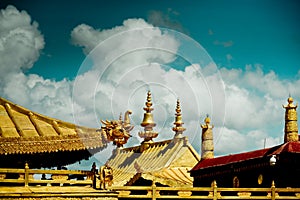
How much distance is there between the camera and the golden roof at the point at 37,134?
516 inches

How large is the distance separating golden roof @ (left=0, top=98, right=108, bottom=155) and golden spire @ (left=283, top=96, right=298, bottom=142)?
784cm

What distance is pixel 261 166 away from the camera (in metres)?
17.7

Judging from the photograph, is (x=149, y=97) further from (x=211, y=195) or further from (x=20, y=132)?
(x=20, y=132)

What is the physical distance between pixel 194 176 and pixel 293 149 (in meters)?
5.74

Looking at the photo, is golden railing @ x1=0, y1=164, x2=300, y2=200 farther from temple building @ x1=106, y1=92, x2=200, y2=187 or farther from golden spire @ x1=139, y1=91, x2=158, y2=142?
golden spire @ x1=139, y1=91, x2=158, y2=142

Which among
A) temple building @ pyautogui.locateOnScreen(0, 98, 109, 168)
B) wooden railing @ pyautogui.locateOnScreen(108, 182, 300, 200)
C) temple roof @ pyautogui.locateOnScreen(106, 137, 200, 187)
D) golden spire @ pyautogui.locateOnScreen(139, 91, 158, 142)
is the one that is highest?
golden spire @ pyautogui.locateOnScreen(139, 91, 158, 142)

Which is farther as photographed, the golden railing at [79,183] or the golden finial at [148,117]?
the golden finial at [148,117]

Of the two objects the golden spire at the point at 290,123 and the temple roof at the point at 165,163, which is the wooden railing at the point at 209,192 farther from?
the temple roof at the point at 165,163

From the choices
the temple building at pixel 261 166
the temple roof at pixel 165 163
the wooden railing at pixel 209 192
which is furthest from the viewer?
the temple roof at pixel 165 163

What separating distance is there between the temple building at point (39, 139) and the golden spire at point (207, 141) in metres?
10.2

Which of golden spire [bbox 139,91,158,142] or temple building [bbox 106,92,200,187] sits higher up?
golden spire [bbox 139,91,158,142]

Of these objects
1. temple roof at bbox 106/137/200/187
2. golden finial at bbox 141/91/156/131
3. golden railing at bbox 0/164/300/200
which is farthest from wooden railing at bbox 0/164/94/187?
golden finial at bbox 141/91/156/131

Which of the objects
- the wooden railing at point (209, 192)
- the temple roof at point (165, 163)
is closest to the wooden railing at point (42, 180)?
the wooden railing at point (209, 192)

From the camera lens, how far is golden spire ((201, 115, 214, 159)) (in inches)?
944
